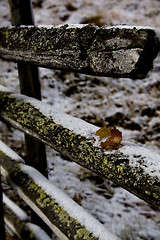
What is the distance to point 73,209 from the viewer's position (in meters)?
1.32

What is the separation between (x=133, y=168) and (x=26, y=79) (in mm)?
1138

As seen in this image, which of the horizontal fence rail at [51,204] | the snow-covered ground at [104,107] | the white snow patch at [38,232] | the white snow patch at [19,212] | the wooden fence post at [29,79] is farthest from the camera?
the snow-covered ground at [104,107]

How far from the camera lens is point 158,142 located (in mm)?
3303

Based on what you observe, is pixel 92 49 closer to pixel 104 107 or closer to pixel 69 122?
pixel 69 122

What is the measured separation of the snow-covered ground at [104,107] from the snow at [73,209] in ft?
4.47

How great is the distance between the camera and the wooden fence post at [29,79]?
57.9 inches

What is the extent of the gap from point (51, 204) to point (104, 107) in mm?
2712

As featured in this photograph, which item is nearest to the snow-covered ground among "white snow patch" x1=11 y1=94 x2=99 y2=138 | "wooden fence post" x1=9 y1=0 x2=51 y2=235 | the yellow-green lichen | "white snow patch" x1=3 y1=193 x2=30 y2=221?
"white snow patch" x1=3 y1=193 x2=30 y2=221

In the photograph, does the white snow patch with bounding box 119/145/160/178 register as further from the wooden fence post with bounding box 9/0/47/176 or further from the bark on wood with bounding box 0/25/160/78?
the wooden fence post with bounding box 9/0/47/176

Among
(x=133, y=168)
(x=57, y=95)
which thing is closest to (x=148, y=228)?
(x=133, y=168)

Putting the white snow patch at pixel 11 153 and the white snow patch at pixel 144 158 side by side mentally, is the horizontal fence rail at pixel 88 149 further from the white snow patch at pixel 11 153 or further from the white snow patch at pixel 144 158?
the white snow patch at pixel 11 153

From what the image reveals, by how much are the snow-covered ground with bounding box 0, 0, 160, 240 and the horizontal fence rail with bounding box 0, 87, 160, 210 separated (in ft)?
5.75

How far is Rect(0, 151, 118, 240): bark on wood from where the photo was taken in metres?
1.21

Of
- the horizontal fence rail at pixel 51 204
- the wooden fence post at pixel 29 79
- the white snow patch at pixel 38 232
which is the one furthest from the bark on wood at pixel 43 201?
the white snow patch at pixel 38 232
